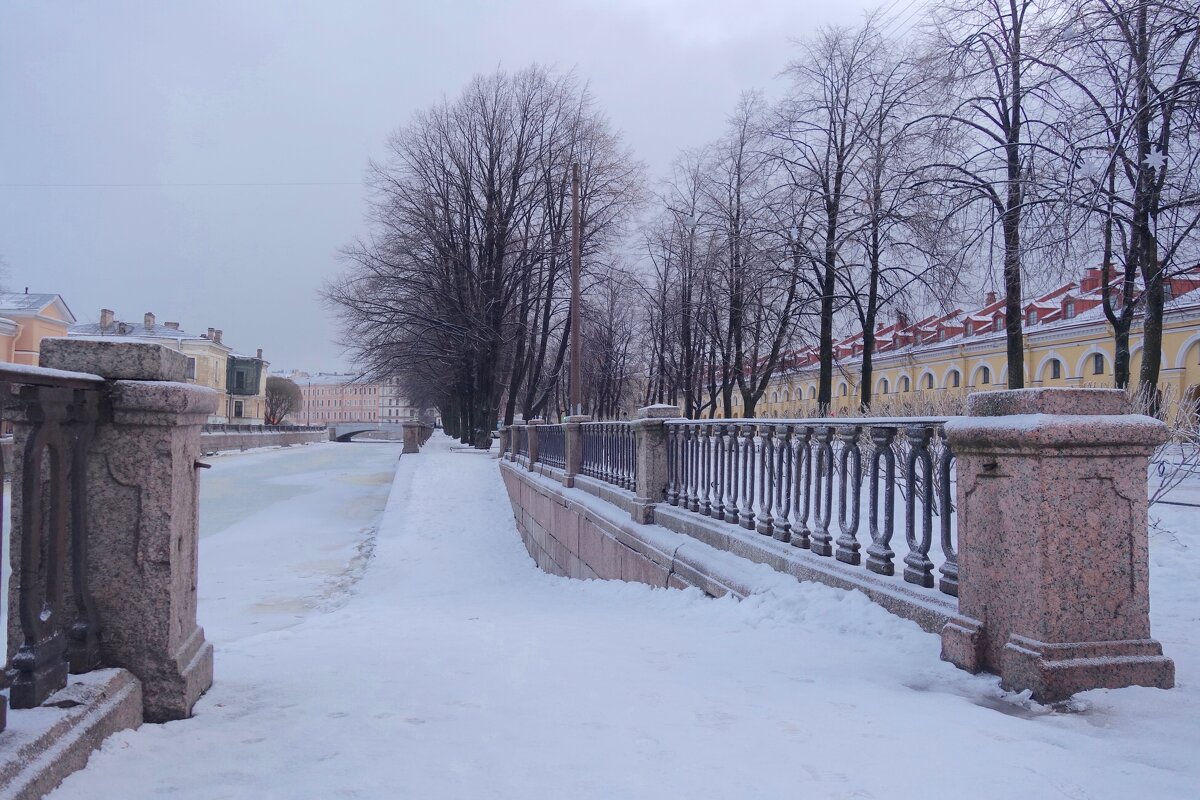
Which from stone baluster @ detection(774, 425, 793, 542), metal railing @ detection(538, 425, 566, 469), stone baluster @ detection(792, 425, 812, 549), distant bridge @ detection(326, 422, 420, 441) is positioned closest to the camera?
stone baluster @ detection(792, 425, 812, 549)

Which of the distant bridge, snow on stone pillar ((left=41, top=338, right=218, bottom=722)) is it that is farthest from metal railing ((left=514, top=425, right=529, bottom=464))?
the distant bridge

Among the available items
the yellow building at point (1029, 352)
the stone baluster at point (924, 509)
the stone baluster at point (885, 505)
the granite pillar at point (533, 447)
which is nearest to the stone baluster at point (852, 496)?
the stone baluster at point (885, 505)

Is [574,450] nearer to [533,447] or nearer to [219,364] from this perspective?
[533,447]

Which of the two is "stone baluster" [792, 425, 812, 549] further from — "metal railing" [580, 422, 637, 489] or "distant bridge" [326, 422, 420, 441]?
"distant bridge" [326, 422, 420, 441]

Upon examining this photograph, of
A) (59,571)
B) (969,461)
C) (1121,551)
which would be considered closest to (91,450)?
(59,571)

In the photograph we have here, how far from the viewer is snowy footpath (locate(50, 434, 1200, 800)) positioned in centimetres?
236

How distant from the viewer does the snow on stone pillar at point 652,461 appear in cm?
Result: 792

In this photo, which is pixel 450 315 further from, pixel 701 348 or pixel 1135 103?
pixel 1135 103

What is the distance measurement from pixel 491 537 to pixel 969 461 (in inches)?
510

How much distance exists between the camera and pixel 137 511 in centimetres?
282

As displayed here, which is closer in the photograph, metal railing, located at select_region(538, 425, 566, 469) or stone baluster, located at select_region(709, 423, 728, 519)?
stone baluster, located at select_region(709, 423, 728, 519)

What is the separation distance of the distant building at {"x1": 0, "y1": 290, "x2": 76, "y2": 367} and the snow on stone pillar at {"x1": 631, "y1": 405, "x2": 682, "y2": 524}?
3683cm

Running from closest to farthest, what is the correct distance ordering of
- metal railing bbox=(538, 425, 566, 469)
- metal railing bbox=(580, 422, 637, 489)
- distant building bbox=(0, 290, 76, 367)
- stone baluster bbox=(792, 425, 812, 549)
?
stone baluster bbox=(792, 425, 812, 549)
metal railing bbox=(580, 422, 637, 489)
metal railing bbox=(538, 425, 566, 469)
distant building bbox=(0, 290, 76, 367)

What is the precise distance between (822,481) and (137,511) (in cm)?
456
